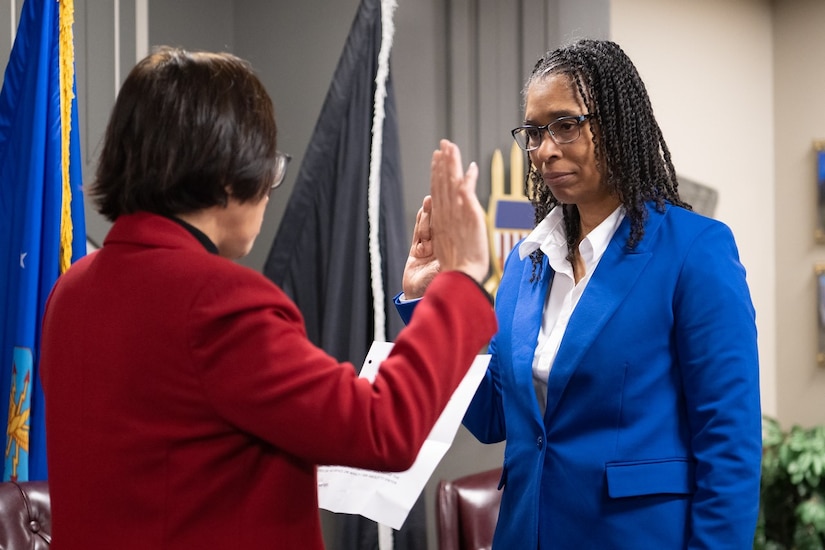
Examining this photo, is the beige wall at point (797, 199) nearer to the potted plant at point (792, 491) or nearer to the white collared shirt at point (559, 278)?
the potted plant at point (792, 491)

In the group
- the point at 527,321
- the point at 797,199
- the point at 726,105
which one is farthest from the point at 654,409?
the point at 797,199

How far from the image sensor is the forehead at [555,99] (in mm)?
1634

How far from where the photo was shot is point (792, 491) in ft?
13.6

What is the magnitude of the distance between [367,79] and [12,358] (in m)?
1.39

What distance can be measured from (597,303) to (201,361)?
2.64 feet

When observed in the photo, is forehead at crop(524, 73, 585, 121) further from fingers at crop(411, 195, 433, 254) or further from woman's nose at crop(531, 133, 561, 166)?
fingers at crop(411, 195, 433, 254)

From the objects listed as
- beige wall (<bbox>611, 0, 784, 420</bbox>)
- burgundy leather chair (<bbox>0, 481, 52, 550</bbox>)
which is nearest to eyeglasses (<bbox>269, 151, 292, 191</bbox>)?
burgundy leather chair (<bbox>0, 481, 52, 550</bbox>)

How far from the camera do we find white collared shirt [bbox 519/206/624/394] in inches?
62.4

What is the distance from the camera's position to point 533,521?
1546 mm

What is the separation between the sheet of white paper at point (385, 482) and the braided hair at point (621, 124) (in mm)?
488

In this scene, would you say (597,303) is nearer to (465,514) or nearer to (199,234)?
(199,234)

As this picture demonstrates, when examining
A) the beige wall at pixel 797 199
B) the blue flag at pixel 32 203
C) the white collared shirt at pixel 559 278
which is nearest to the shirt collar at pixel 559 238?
the white collared shirt at pixel 559 278

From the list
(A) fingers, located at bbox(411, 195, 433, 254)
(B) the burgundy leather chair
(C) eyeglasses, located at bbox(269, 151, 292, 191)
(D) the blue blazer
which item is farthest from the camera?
(B) the burgundy leather chair

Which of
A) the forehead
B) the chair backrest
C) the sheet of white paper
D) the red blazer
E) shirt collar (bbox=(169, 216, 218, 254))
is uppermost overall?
the forehead
